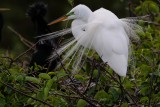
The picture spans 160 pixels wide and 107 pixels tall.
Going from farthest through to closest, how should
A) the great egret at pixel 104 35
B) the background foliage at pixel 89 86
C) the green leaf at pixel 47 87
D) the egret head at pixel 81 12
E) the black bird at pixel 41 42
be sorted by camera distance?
the black bird at pixel 41 42
the egret head at pixel 81 12
the great egret at pixel 104 35
the background foliage at pixel 89 86
the green leaf at pixel 47 87

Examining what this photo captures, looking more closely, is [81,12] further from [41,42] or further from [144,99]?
[41,42]

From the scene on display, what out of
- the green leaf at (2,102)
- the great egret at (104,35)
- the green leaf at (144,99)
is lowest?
the green leaf at (144,99)

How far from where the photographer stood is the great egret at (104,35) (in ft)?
10.3

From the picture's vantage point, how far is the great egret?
3154 mm

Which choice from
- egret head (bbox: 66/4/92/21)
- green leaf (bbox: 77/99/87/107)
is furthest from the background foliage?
egret head (bbox: 66/4/92/21)

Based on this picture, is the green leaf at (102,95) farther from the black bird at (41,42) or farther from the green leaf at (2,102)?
the black bird at (41,42)

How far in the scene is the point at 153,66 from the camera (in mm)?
3088

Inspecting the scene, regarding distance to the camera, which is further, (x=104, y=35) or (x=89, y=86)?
(x=104, y=35)

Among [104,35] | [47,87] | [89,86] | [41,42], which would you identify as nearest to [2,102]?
[47,87]

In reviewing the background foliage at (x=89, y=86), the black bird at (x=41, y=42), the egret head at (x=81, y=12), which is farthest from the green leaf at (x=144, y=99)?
the black bird at (x=41, y=42)

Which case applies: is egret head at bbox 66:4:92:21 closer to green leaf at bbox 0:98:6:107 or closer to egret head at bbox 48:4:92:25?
egret head at bbox 48:4:92:25

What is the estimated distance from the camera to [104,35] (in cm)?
322

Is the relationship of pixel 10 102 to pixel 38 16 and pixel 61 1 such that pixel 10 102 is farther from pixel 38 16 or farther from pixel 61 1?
pixel 61 1

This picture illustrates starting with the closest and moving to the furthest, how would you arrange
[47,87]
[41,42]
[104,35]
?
[47,87] < [104,35] < [41,42]
